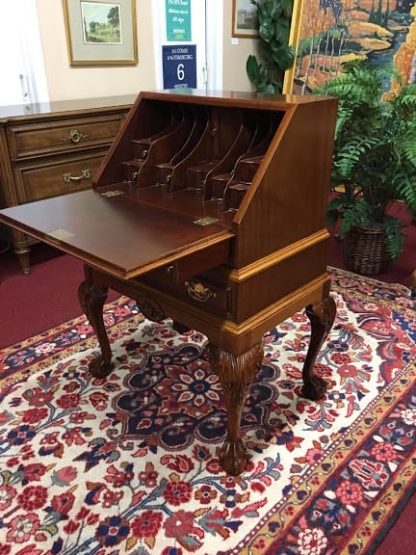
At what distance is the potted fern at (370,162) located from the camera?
9.00 feet

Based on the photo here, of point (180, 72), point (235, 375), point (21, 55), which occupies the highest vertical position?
point (21, 55)

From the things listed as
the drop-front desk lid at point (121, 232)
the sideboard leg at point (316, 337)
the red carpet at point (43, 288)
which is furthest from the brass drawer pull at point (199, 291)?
the red carpet at point (43, 288)

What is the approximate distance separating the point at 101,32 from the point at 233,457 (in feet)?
11.6

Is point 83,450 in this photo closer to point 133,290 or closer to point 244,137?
point 133,290

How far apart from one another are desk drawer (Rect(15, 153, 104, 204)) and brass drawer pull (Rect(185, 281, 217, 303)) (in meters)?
1.99

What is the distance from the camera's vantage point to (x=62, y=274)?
323 cm

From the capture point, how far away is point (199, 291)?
58.2 inches

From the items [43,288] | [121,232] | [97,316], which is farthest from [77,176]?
[121,232]

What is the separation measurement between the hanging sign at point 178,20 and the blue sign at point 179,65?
9cm

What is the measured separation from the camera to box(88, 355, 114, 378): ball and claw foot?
86.1 inches

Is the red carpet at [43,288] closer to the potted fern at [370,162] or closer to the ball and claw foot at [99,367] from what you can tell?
the potted fern at [370,162]

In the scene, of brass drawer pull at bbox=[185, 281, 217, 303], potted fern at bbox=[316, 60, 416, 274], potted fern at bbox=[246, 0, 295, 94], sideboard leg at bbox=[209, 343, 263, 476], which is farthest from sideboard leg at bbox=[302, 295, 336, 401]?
potted fern at bbox=[246, 0, 295, 94]

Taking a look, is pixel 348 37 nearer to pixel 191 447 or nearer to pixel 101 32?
pixel 101 32

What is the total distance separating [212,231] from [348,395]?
1134 millimetres
